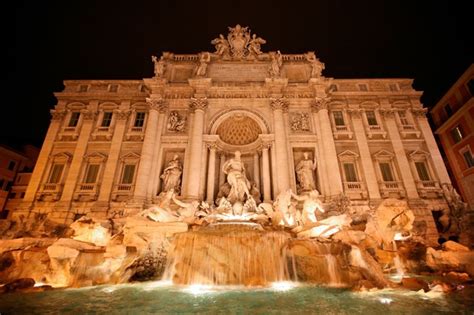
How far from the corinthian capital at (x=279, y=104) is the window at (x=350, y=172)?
261 inches

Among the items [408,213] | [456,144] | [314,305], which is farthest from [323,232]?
[456,144]

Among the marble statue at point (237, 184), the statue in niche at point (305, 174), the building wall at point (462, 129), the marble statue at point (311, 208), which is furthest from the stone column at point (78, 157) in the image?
the building wall at point (462, 129)

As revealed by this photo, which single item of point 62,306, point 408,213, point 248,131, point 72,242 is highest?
point 248,131

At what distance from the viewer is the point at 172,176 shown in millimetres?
16812

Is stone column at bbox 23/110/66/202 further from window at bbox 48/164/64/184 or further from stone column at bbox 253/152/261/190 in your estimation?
stone column at bbox 253/152/261/190

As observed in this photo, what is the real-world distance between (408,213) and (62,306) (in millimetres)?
13422

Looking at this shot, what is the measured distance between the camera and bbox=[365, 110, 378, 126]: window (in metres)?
20.1

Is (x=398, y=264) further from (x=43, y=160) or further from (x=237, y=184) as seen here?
(x=43, y=160)

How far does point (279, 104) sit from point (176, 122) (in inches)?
334

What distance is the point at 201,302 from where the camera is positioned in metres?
5.40

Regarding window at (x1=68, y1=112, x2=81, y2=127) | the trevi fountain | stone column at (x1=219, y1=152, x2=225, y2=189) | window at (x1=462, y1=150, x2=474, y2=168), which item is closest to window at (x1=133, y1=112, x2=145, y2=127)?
the trevi fountain

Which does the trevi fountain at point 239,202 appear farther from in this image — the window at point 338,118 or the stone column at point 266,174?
the window at point 338,118

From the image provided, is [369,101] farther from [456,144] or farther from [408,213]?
[408,213]

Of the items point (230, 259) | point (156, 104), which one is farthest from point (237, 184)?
point (156, 104)
